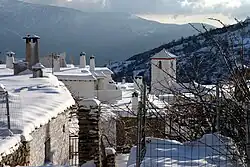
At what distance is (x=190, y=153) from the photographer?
6699 millimetres

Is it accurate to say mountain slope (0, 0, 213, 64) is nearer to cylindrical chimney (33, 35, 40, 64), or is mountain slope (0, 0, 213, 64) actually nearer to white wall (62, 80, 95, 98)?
white wall (62, 80, 95, 98)

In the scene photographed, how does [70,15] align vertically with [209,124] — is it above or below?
above

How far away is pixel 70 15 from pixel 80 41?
1122 inches

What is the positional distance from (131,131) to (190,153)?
6664mm

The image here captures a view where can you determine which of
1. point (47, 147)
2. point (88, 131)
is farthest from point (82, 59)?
point (88, 131)

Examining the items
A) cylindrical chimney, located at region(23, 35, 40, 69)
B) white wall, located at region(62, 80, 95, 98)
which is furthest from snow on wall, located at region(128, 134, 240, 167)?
white wall, located at region(62, 80, 95, 98)

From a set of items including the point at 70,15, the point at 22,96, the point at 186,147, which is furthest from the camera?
the point at 70,15

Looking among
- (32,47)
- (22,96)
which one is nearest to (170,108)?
(22,96)

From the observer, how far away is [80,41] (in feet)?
302

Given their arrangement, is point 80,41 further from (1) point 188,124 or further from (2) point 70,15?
(1) point 188,124

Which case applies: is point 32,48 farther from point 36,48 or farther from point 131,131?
point 131,131

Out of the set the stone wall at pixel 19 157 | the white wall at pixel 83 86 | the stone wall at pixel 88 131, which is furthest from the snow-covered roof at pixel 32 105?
the white wall at pixel 83 86

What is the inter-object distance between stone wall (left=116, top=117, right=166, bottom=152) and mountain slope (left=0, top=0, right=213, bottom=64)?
57509mm

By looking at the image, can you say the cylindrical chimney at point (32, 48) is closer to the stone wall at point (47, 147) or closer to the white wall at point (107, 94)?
the white wall at point (107, 94)
